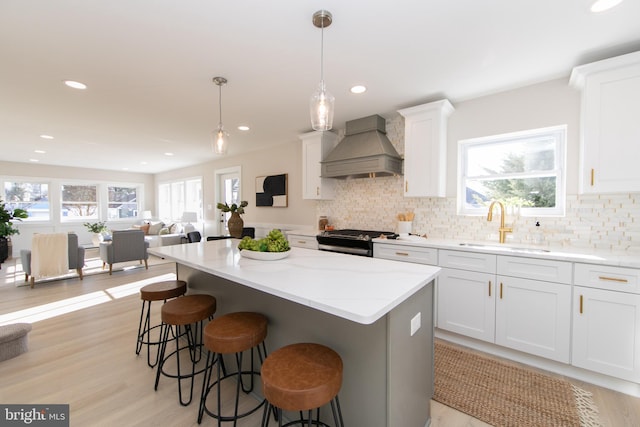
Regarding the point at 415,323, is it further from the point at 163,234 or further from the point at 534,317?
the point at 163,234

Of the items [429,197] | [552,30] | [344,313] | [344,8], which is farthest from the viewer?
[429,197]

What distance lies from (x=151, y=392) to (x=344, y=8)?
284 centimetres

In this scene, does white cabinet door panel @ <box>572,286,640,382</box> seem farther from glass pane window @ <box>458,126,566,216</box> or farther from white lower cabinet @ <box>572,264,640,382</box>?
glass pane window @ <box>458,126,566,216</box>

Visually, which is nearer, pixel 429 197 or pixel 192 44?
pixel 192 44

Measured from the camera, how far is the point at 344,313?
3.27ft

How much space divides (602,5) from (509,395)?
2525 mm

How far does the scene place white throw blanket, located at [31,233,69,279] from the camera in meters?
4.18

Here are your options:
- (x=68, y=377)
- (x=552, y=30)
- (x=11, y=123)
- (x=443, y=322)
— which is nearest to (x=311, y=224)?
(x=443, y=322)

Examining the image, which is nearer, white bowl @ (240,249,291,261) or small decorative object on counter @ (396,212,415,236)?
white bowl @ (240,249,291,261)

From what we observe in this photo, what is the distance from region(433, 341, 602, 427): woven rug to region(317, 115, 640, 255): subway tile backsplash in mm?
1181

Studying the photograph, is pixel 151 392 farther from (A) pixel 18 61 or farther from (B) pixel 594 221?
(B) pixel 594 221

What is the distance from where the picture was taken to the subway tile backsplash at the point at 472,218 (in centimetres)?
222

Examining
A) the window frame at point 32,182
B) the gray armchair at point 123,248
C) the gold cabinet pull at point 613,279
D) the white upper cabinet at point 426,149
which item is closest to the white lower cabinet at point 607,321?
the gold cabinet pull at point 613,279

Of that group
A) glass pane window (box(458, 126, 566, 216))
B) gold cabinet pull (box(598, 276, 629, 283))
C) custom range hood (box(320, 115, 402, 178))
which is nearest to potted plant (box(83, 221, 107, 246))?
custom range hood (box(320, 115, 402, 178))
